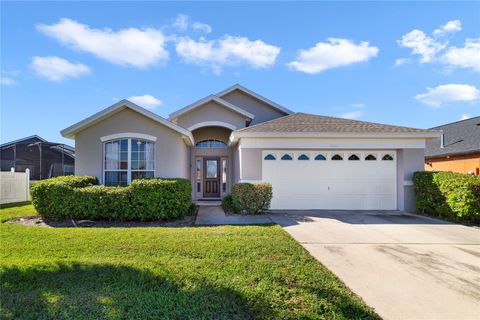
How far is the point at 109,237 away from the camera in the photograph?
269 inches

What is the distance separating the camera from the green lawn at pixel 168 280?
343 centimetres

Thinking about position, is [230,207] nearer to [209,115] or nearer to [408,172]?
[209,115]

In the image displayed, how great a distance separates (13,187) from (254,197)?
1363cm

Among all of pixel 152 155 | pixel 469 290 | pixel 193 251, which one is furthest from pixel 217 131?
pixel 469 290

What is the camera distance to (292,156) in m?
11.9

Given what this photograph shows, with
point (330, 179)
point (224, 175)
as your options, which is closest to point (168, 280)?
point (330, 179)

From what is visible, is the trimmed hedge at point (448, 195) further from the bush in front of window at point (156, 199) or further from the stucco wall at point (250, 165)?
the bush in front of window at point (156, 199)

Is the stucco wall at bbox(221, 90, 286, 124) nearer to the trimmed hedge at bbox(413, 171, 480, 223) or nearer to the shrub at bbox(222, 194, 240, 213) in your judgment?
the shrub at bbox(222, 194, 240, 213)

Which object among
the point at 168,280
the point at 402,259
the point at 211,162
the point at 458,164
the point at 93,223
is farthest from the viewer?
the point at 458,164

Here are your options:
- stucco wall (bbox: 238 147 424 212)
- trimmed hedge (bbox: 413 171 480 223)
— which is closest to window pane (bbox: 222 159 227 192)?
stucco wall (bbox: 238 147 424 212)

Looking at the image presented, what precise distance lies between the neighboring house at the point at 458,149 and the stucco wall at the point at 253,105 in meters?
11.2

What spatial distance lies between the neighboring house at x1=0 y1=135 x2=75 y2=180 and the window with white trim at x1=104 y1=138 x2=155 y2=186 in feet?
55.6

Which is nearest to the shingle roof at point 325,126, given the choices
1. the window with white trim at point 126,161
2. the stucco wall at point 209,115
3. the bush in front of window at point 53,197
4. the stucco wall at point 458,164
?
the stucco wall at point 209,115

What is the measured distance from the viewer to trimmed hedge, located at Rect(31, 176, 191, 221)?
29.6 feet
